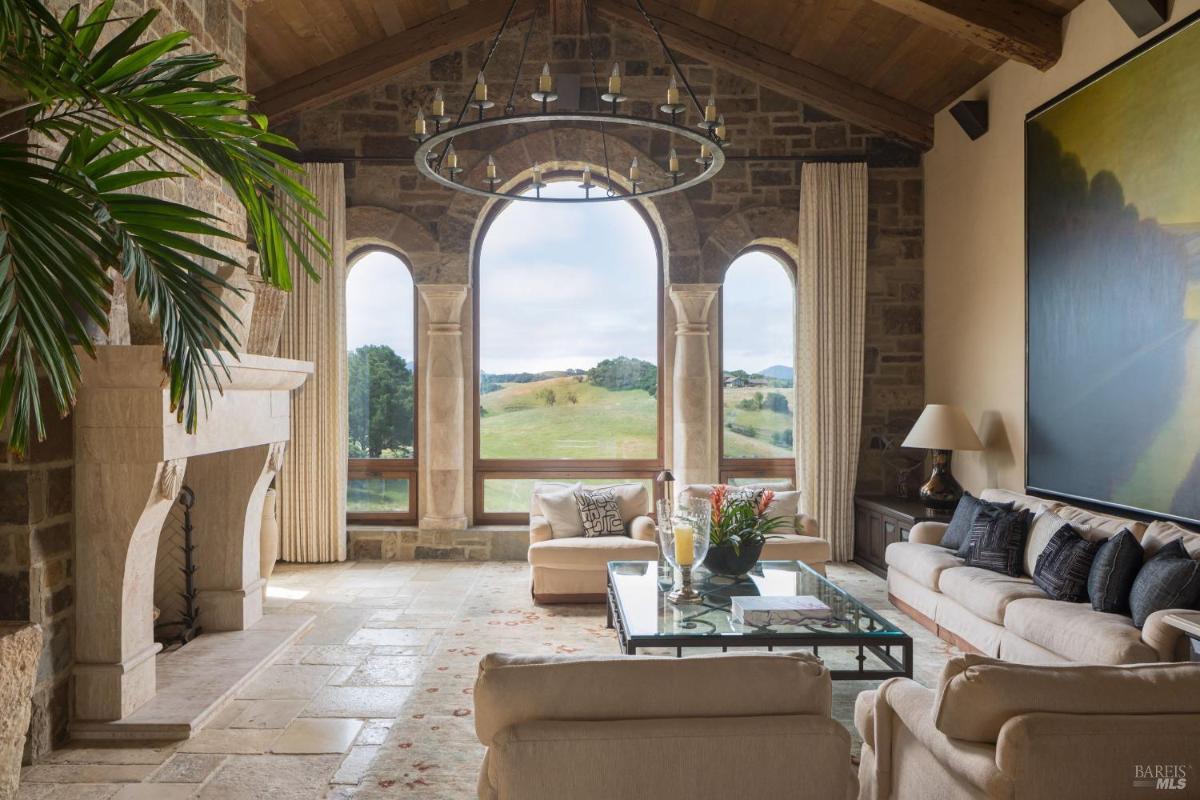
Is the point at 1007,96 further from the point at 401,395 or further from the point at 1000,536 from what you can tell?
the point at 401,395

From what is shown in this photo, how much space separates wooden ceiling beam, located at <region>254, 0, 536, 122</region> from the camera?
6680 millimetres

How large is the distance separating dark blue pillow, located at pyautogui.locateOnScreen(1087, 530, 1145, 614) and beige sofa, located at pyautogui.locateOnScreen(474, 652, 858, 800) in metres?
2.44

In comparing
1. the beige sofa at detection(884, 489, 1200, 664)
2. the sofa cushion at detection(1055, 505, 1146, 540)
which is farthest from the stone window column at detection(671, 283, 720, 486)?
the sofa cushion at detection(1055, 505, 1146, 540)

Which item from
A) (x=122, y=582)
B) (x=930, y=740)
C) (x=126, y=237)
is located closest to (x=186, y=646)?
(x=122, y=582)

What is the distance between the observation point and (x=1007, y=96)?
575cm

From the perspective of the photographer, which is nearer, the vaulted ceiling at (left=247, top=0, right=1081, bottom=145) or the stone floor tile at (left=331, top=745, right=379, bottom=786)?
the stone floor tile at (left=331, top=745, right=379, bottom=786)

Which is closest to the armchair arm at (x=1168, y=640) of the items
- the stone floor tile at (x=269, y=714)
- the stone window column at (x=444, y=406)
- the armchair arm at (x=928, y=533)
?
the armchair arm at (x=928, y=533)

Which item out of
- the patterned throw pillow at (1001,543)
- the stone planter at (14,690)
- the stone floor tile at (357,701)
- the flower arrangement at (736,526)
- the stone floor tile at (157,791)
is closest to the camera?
the stone planter at (14,690)

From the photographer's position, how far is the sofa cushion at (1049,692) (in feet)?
6.08

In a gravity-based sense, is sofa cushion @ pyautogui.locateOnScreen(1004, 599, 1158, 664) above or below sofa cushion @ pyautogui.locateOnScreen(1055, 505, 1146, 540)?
below

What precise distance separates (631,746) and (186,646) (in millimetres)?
3424

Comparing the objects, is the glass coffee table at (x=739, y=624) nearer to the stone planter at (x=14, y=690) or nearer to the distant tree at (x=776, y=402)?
the stone planter at (x=14, y=690)

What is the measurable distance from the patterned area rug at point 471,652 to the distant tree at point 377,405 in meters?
1.45

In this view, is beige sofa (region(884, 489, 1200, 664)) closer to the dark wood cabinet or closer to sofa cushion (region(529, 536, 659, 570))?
the dark wood cabinet
